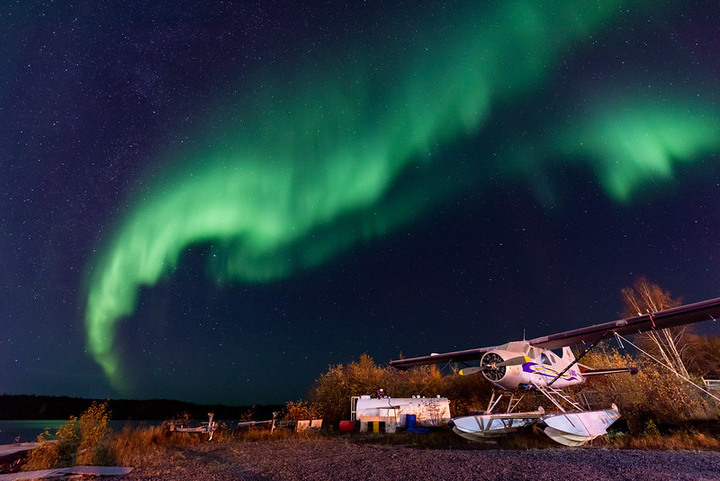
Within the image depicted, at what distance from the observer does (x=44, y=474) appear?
888 centimetres

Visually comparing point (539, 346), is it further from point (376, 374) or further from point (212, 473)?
point (376, 374)

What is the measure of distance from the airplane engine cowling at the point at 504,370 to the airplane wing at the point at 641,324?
93.7 inches

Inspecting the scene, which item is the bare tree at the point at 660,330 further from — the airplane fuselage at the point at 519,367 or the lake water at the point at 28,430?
the lake water at the point at 28,430

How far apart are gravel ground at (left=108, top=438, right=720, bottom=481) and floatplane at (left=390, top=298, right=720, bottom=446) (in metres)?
2.10

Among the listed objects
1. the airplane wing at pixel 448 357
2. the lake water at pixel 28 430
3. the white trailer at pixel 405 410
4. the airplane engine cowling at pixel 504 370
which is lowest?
the lake water at pixel 28 430

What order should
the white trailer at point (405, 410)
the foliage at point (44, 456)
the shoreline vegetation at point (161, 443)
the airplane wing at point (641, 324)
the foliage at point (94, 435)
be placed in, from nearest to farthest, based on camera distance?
the foliage at point (44, 456) < the shoreline vegetation at point (161, 443) < the foliage at point (94, 435) < the airplane wing at point (641, 324) < the white trailer at point (405, 410)

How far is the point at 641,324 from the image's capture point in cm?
1455

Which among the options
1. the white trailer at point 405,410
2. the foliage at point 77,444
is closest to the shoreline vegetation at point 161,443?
the foliage at point 77,444

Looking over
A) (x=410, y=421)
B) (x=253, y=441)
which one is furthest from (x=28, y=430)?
(x=410, y=421)

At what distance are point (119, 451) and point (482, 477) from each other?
12.7 metres

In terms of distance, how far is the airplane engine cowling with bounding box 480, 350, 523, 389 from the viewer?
50.9ft

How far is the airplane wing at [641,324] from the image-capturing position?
1259 cm

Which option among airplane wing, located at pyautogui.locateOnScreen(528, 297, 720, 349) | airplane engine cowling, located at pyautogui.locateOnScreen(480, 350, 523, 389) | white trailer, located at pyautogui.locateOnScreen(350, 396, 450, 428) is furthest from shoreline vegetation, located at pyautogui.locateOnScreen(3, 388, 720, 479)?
white trailer, located at pyautogui.locateOnScreen(350, 396, 450, 428)

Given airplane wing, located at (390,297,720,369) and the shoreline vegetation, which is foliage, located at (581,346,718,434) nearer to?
the shoreline vegetation
